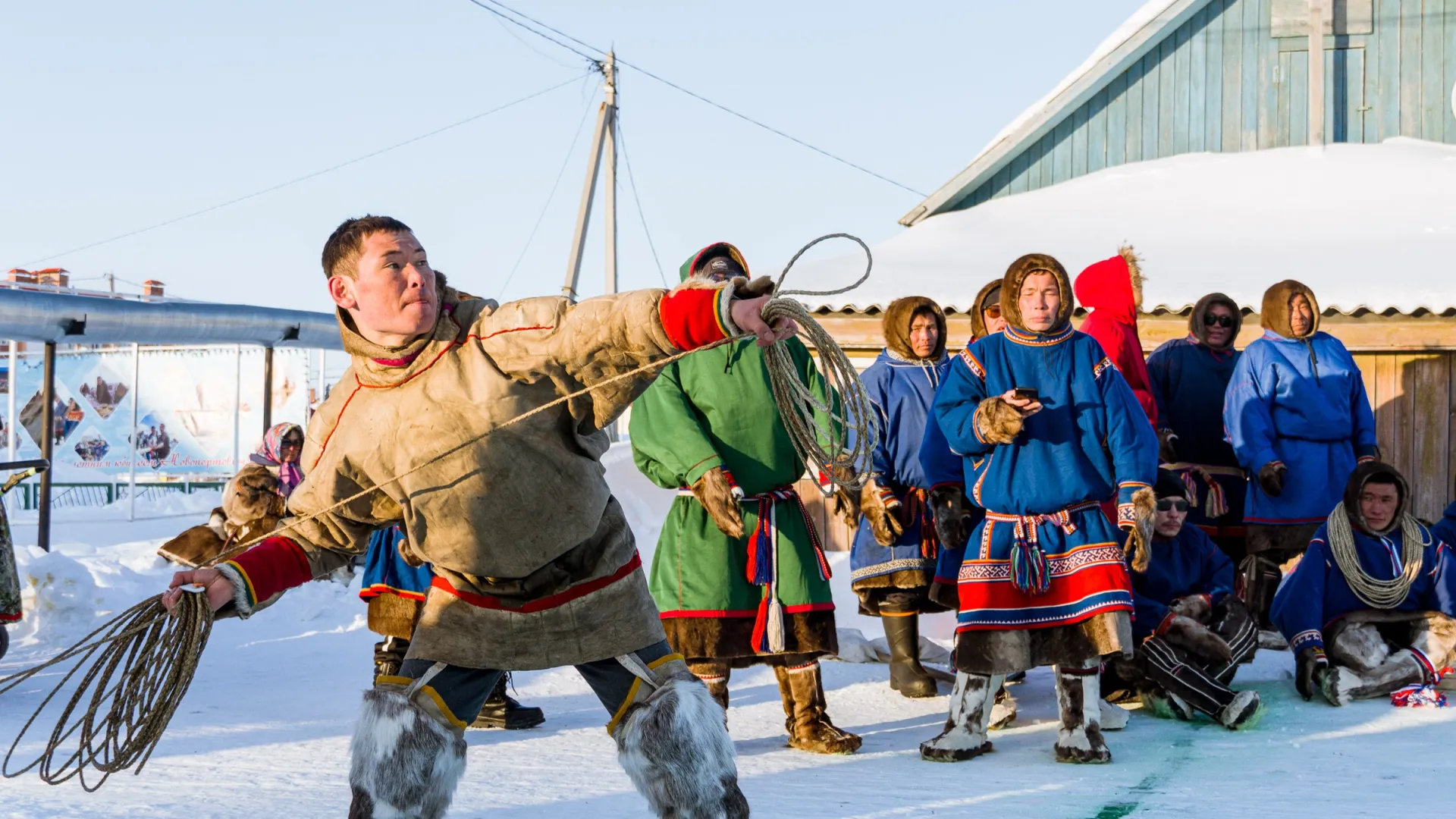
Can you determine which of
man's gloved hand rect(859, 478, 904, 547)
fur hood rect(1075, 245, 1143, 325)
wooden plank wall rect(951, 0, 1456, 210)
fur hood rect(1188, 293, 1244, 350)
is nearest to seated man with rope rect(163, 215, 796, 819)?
man's gloved hand rect(859, 478, 904, 547)

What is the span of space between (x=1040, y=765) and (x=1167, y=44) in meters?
9.18

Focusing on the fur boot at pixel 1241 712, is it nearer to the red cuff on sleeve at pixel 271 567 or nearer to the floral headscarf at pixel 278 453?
the red cuff on sleeve at pixel 271 567

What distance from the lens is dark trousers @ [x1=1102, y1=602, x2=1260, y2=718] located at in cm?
505

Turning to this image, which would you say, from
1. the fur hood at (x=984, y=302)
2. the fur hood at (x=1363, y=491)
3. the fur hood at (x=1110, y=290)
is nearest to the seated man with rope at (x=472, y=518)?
the fur hood at (x=984, y=302)

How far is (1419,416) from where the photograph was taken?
8.17m

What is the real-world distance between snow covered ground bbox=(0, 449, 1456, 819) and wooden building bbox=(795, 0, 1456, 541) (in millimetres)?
2341

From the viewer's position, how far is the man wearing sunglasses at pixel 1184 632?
5.07 meters

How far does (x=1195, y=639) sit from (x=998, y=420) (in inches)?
58.1

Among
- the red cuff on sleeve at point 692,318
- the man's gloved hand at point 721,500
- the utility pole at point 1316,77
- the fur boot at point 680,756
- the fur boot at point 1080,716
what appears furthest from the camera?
the utility pole at point 1316,77

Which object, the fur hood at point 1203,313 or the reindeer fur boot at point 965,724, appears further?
the fur hood at point 1203,313

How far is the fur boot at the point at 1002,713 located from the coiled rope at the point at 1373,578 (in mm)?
1490

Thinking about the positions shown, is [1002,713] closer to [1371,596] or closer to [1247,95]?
[1371,596]

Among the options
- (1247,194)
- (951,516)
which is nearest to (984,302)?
(951,516)

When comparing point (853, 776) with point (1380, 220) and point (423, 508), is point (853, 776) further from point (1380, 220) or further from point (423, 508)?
point (1380, 220)
